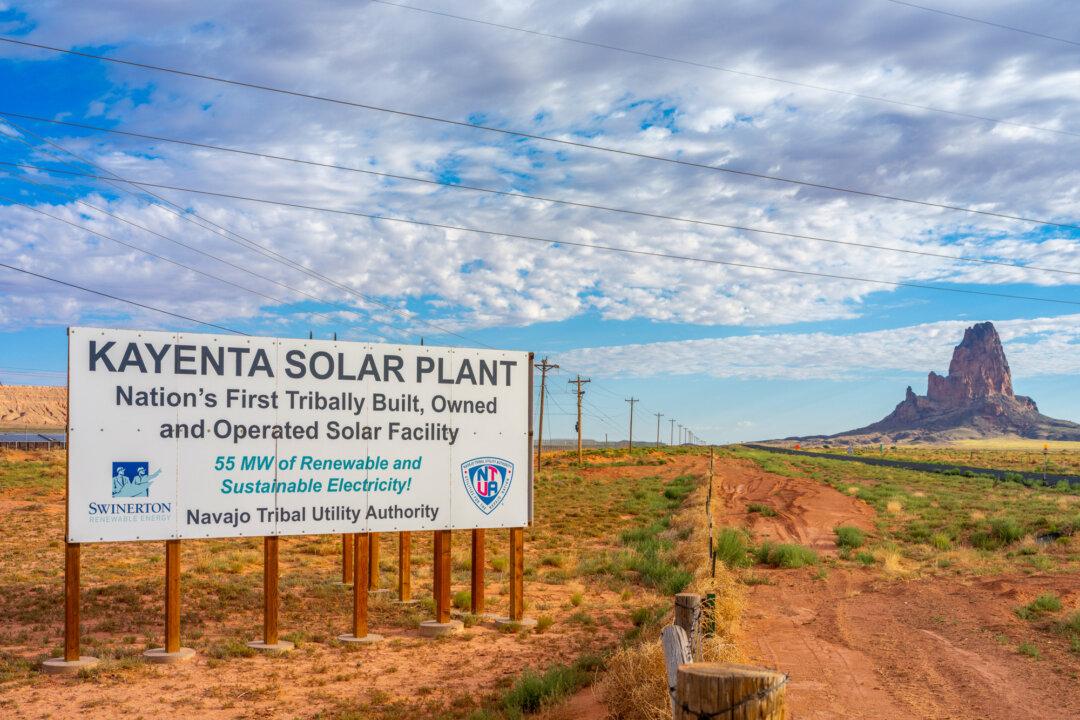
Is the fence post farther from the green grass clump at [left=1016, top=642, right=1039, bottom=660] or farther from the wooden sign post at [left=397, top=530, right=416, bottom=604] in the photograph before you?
the wooden sign post at [left=397, top=530, right=416, bottom=604]

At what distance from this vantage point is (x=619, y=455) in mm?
83312

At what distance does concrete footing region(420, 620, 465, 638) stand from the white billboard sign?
1.49 metres

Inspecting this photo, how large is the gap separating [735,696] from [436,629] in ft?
30.9

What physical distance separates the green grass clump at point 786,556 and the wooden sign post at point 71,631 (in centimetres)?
1287

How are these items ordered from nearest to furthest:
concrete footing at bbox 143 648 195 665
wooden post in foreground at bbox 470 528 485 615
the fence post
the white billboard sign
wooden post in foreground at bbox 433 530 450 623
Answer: the fence post → concrete footing at bbox 143 648 195 665 → the white billboard sign → wooden post in foreground at bbox 433 530 450 623 → wooden post in foreground at bbox 470 528 485 615

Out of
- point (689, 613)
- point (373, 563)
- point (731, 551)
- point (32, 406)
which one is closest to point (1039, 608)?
point (731, 551)

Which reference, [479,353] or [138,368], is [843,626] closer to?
[479,353]

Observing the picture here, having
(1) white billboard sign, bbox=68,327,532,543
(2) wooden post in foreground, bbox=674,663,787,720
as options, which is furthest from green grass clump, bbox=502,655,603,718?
(2) wooden post in foreground, bbox=674,663,787,720

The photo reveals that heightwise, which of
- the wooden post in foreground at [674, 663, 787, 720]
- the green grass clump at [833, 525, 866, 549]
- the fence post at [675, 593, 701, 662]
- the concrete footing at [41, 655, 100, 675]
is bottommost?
the green grass clump at [833, 525, 866, 549]

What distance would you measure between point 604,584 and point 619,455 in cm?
6764

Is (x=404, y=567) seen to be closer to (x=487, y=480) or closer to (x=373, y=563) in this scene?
(x=373, y=563)

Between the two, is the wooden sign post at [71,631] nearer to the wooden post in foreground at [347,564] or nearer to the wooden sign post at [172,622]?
the wooden sign post at [172,622]

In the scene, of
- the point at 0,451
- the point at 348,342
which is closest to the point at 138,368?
the point at 348,342

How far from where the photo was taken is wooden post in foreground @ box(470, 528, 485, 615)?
13156 millimetres
